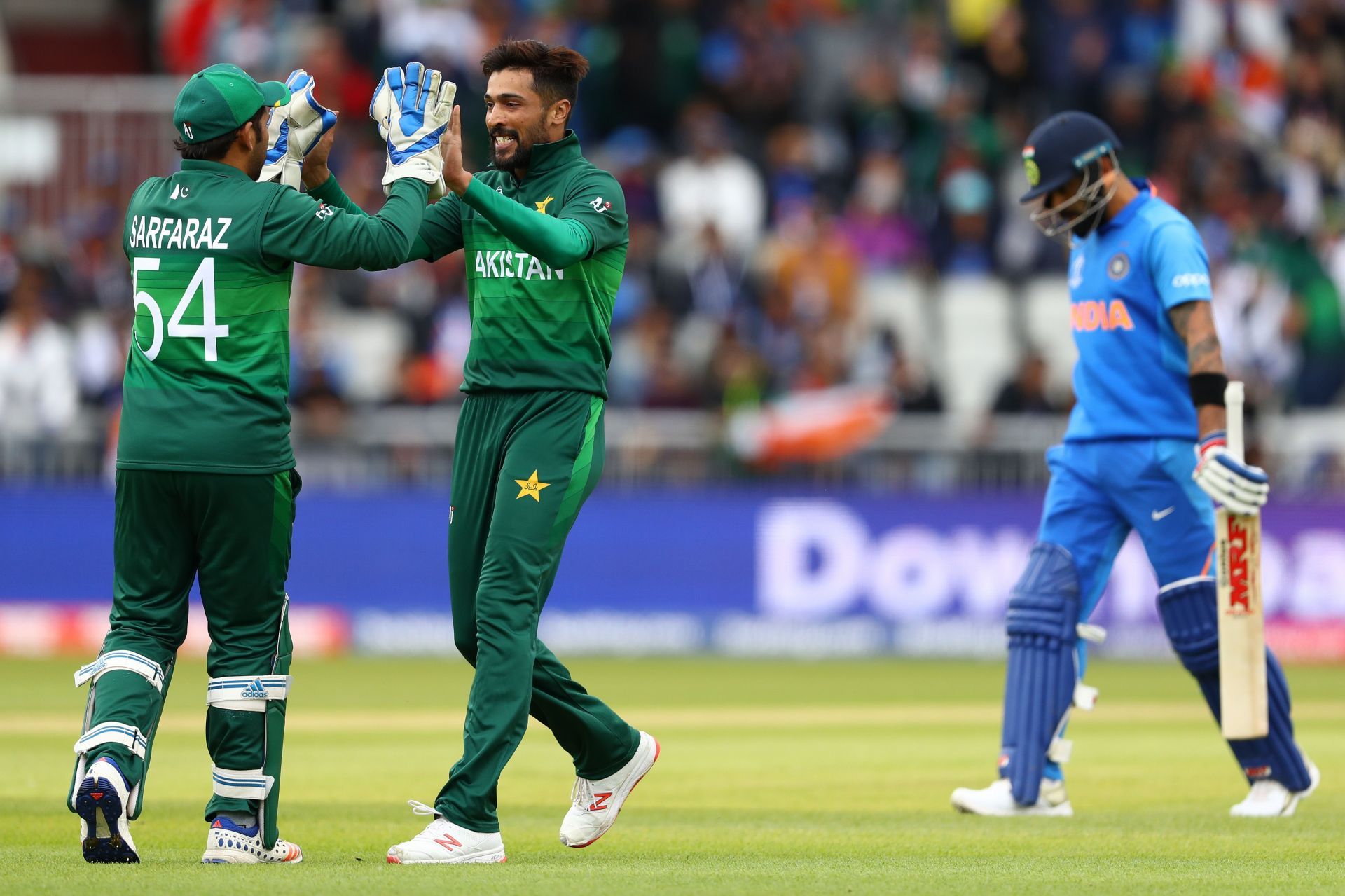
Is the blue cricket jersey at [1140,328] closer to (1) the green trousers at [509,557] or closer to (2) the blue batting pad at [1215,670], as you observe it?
(2) the blue batting pad at [1215,670]

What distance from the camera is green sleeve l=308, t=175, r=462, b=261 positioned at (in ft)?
24.8

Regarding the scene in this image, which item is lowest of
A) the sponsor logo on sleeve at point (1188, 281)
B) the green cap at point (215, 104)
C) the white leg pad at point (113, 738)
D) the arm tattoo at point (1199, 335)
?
the white leg pad at point (113, 738)

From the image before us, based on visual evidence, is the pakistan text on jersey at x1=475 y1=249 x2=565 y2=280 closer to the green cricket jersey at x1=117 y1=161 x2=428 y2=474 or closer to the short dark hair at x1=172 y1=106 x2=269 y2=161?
the green cricket jersey at x1=117 y1=161 x2=428 y2=474

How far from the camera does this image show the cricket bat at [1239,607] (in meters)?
8.33

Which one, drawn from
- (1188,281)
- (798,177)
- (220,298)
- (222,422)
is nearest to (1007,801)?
(1188,281)

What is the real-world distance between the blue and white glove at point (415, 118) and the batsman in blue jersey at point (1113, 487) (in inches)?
116

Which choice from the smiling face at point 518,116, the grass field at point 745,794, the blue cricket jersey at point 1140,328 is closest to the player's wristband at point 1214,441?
the blue cricket jersey at point 1140,328

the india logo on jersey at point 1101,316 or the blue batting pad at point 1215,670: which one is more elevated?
the india logo on jersey at point 1101,316

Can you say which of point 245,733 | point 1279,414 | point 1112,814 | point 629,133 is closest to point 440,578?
point 629,133

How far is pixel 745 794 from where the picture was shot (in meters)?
9.77

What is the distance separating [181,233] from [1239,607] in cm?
429

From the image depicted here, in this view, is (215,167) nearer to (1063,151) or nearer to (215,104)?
(215,104)

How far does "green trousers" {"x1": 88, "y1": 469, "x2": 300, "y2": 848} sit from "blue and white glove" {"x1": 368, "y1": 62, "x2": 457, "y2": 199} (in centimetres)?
113

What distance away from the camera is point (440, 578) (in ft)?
62.0
